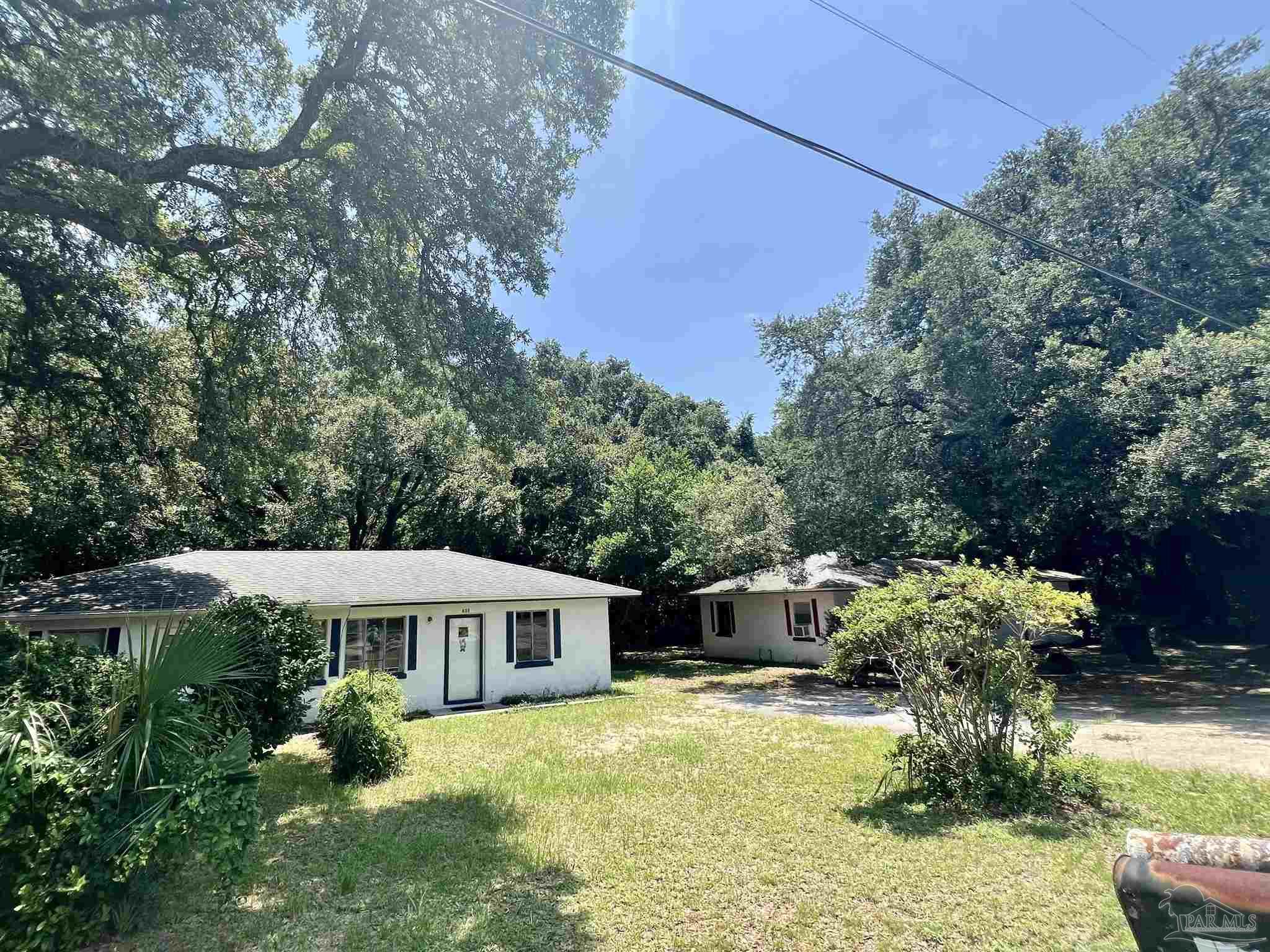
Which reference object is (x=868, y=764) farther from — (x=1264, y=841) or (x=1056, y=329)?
(x=1056, y=329)

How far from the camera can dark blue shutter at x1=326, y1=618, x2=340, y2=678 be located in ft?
38.9

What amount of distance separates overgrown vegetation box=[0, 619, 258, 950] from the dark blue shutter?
26.3 feet

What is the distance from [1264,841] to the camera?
3188 mm

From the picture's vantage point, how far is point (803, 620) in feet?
62.1

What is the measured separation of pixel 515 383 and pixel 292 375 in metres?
4.23

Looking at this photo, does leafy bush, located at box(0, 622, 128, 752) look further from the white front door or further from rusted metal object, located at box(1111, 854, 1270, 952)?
the white front door

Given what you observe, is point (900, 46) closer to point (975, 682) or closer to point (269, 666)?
point (975, 682)

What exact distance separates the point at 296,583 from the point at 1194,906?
1391 cm

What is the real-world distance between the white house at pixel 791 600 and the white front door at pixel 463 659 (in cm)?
955

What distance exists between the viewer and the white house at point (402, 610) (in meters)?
10.9

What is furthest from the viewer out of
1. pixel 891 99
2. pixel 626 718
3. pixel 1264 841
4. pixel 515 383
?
pixel 626 718

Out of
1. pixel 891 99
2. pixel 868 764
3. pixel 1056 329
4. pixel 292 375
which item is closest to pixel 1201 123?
pixel 1056 329

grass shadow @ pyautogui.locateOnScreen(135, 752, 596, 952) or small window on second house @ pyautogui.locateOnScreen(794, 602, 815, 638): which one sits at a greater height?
small window on second house @ pyautogui.locateOnScreen(794, 602, 815, 638)

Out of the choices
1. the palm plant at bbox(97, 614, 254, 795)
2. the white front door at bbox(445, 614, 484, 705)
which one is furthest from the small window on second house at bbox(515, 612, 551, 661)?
the palm plant at bbox(97, 614, 254, 795)
